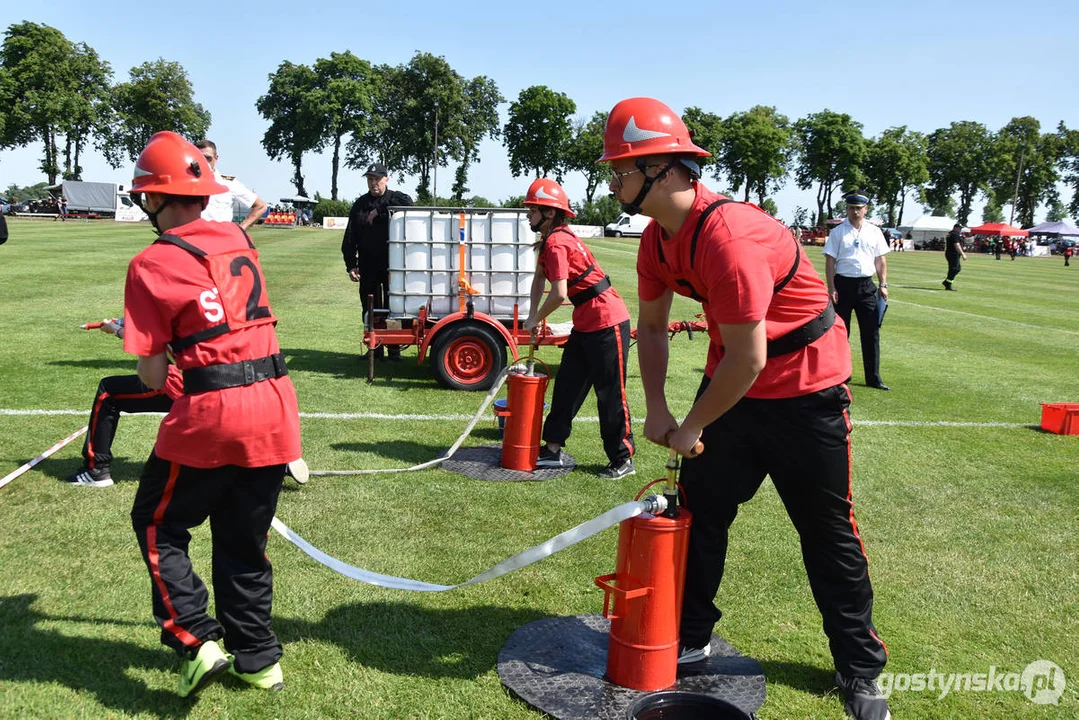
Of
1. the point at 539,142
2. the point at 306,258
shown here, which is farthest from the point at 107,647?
the point at 539,142

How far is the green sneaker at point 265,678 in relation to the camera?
3.25 m

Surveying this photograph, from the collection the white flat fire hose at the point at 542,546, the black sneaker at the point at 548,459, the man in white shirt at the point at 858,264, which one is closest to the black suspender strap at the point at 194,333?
the white flat fire hose at the point at 542,546

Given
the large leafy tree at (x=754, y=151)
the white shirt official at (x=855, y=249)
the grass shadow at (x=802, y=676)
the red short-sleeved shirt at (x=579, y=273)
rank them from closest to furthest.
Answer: the grass shadow at (x=802, y=676)
the red short-sleeved shirt at (x=579, y=273)
the white shirt official at (x=855, y=249)
the large leafy tree at (x=754, y=151)

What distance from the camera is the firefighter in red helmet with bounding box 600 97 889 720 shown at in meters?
2.79

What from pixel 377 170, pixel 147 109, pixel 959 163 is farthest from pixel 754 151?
pixel 377 170

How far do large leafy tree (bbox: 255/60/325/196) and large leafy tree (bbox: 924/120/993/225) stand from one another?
71.4 m

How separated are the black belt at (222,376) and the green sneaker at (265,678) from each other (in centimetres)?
112

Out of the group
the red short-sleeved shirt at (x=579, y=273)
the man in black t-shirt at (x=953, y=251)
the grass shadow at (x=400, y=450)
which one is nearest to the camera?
the red short-sleeved shirt at (x=579, y=273)

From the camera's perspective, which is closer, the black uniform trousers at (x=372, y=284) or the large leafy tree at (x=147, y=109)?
the black uniform trousers at (x=372, y=284)

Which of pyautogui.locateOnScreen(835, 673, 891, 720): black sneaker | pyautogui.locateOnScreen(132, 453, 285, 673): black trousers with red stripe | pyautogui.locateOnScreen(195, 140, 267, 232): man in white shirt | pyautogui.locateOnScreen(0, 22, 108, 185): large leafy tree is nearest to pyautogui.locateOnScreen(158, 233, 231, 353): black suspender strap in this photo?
pyautogui.locateOnScreen(132, 453, 285, 673): black trousers with red stripe

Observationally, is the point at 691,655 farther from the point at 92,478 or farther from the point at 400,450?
the point at 92,478

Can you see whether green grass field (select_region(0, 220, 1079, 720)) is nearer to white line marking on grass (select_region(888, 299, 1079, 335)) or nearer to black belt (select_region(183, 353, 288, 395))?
black belt (select_region(183, 353, 288, 395))

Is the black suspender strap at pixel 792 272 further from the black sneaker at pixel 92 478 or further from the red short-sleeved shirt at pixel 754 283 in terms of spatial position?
the black sneaker at pixel 92 478

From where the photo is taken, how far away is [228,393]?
10.0ft
